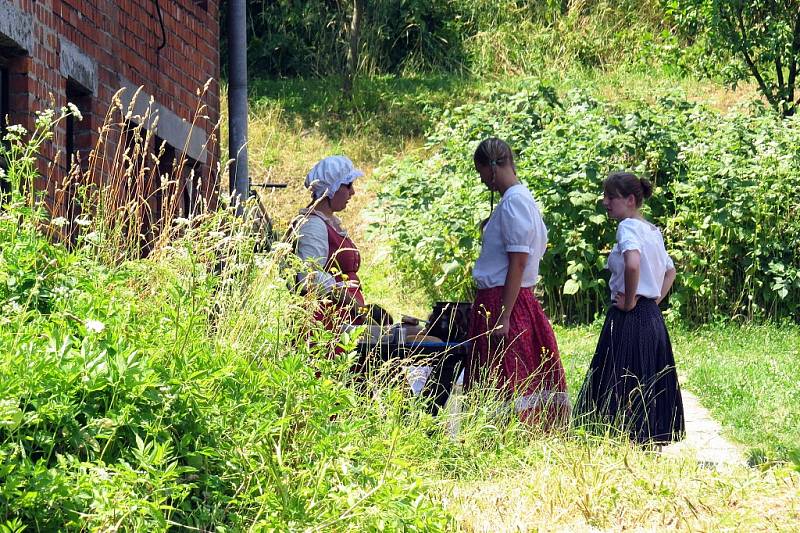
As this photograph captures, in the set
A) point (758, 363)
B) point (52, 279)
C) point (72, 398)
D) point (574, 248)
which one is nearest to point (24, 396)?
point (72, 398)

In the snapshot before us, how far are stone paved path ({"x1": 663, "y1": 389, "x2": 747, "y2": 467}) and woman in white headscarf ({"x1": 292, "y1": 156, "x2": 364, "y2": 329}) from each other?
1.74m

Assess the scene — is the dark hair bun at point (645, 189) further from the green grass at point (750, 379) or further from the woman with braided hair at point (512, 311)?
the green grass at point (750, 379)

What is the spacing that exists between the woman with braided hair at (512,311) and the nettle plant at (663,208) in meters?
5.68

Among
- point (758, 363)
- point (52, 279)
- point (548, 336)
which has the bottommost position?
point (758, 363)

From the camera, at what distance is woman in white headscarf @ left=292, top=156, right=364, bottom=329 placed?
17.7 ft

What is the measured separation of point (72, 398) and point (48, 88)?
12.1ft

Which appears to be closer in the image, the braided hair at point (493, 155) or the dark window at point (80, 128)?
the braided hair at point (493, 155)

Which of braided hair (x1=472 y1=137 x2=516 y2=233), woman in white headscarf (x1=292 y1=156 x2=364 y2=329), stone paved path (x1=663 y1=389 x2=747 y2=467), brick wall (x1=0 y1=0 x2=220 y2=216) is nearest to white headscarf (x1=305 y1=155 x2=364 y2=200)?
woman in white headscarf (x1=292 y1=156 x2=364 y2=329)

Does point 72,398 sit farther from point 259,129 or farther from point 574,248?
point 259,129

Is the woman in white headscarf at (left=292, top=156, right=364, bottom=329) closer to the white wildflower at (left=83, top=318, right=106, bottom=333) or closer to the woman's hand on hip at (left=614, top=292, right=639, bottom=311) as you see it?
the woman's hand on hip at (left=614, top=292, right=639, bottom=311)

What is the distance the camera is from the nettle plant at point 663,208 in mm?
11641

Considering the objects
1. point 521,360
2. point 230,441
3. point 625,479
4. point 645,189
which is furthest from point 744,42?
point 230,441

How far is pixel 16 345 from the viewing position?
10.8 ft

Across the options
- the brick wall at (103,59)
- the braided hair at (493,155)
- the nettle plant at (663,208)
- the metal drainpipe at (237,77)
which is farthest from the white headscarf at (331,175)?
the nettle plant at (663,208)
